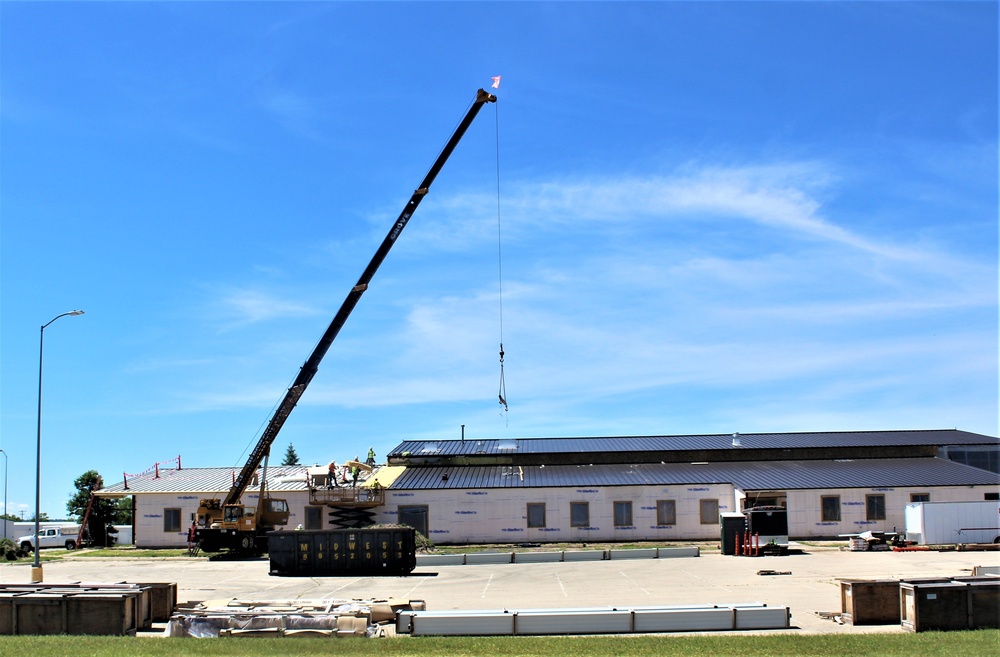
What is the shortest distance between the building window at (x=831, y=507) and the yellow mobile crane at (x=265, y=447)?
2755cm

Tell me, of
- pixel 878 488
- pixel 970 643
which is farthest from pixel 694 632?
pixel 878 488

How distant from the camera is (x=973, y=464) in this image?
2466 inches

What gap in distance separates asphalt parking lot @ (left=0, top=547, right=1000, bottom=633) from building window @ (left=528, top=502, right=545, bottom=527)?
13.3m

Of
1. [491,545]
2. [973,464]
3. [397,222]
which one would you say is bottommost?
[491,545]

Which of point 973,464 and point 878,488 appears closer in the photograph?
point 878,488

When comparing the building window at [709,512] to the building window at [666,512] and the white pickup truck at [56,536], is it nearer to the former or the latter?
the building window at [666,512]

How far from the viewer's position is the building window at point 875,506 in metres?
53.2

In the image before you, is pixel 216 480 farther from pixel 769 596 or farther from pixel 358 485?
pixel 769 596

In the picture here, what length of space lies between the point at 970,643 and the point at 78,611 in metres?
18.5

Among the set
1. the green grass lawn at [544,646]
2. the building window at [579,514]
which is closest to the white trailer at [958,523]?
the building window at [579,514]

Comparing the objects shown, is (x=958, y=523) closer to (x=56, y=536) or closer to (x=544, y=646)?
(x=544, y=646)

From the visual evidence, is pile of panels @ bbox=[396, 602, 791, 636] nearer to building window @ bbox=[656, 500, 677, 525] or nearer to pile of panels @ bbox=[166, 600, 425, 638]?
pile of panels @ bbox=[166, 600, 425, 638]

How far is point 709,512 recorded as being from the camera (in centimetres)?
5403

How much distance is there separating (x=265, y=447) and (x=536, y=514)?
15591 mm
